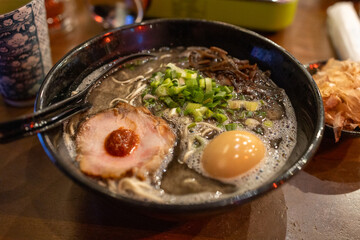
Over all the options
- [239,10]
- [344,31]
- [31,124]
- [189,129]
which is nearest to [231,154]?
[189,129]

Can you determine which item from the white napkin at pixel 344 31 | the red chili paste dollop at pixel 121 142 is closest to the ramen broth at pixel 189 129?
the red chili paste dollop at pixel 121 142

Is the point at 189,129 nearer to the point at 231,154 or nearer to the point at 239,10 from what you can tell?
the point at 231,154

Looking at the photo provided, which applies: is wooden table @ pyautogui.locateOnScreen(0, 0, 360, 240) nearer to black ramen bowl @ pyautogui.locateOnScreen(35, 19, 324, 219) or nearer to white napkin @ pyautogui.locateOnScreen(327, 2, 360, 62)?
black ramen bowl @ pyautogui.locateOnScreen(35, 19, 324, 219)

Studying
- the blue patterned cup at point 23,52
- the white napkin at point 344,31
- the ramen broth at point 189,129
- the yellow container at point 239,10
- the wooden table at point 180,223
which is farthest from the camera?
the yellow container at point 239,10

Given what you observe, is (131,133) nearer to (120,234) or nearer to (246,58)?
(120,234)

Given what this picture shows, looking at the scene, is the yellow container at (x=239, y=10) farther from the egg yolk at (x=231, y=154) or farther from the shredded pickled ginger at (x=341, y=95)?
the egg yolk at (x=231, y=154)

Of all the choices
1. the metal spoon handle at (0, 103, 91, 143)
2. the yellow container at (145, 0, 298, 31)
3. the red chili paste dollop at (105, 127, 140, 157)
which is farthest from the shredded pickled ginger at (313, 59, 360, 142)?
the metal spoon handle at (0, 103, 91, 143)

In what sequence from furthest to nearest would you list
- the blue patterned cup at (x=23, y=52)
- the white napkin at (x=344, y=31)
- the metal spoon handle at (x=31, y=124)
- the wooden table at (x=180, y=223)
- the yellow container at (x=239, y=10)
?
the yellow container at (x=239, y=10) < the white napkin at (x=344, y=31) < the blue patterned cup at (x=23, y=52) < the wooden table at (x=180, y=223) < the metal spoon handle at (x=31, y=124)
